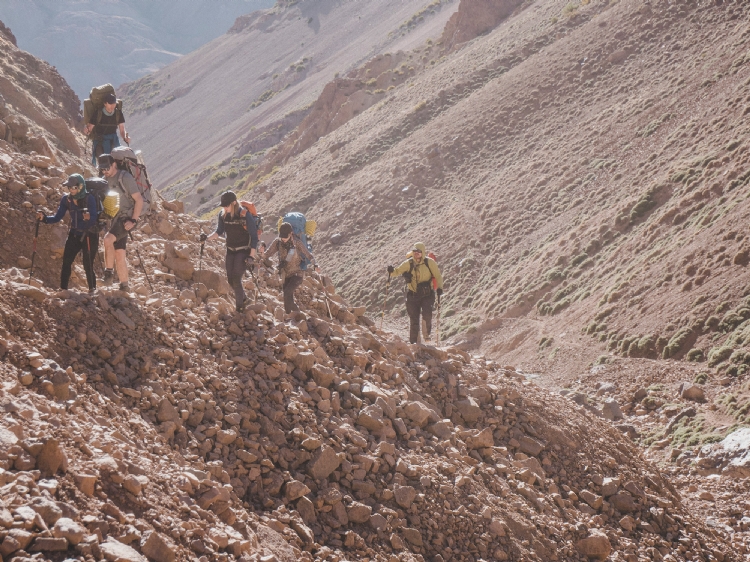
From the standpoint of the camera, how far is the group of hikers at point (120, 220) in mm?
7195

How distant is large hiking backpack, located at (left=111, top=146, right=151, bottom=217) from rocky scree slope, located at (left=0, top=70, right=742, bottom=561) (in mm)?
939

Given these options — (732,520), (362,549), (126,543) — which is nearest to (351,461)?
(362,549)

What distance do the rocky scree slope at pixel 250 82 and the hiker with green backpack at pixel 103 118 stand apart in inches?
1795

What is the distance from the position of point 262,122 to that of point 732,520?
6686cm

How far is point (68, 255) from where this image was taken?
7156 millimetres

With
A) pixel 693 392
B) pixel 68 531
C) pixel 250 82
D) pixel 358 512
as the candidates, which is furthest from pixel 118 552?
pixel 250 82

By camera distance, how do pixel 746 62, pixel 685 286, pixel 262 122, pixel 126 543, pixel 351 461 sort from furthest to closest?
pixel 262 122, pixel 746 62, pixel 685 286, pixel 351 461, pixel 126 543

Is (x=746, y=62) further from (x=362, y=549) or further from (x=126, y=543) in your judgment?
(x=126, y=543)

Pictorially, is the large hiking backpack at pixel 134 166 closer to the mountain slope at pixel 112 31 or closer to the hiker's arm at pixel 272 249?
the hiker's arm at pixel 272 249

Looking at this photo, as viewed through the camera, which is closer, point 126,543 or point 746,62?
point 126,543

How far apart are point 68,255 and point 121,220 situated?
0.71 metres

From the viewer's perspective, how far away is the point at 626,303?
17.8 m

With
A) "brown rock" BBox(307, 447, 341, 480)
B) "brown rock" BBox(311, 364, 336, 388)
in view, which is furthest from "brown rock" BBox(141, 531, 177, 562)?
"brown rock" BBox(311, 364, 336, 388)

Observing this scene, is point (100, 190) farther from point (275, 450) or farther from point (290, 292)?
point (275, 450)
